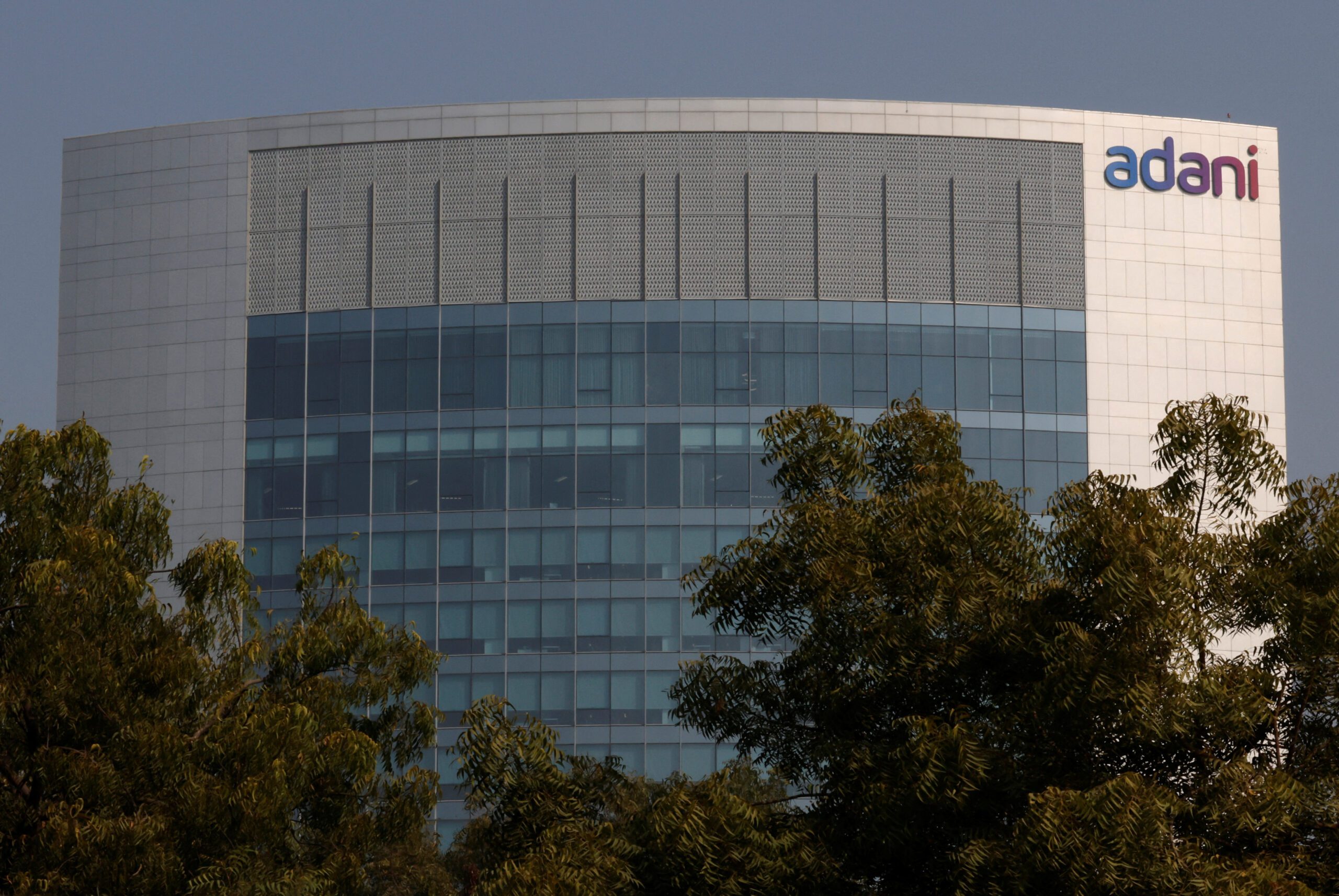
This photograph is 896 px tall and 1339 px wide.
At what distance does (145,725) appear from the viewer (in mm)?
24984

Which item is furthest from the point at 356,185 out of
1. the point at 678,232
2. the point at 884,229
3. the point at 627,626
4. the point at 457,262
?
the point at 884,229

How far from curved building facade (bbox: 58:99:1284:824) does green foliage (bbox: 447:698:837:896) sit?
1422 inches

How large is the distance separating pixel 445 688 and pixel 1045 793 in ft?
139

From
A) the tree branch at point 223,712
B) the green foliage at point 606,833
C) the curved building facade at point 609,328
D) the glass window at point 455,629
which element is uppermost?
the curved building facade at point 609,328

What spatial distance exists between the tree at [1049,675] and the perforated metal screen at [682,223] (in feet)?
125

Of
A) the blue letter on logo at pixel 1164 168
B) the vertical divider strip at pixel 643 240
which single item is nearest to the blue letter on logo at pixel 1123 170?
the blue letter on logo at pixel 1164 168

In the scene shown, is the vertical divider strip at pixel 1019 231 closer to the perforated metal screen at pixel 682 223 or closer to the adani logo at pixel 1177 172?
the perforated metal screen at pixel 682 223

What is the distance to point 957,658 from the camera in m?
20.5

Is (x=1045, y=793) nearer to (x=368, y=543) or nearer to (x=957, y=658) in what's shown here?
(x=957, y=658)

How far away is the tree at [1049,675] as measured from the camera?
18.3 meters

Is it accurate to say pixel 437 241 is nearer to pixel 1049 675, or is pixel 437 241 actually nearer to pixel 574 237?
pixel 574 237

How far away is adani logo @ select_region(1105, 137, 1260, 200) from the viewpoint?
6309cm

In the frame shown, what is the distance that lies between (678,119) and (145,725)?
39.9 meters

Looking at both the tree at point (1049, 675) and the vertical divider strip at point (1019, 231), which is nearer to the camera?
the tree at point (1049, 675)
